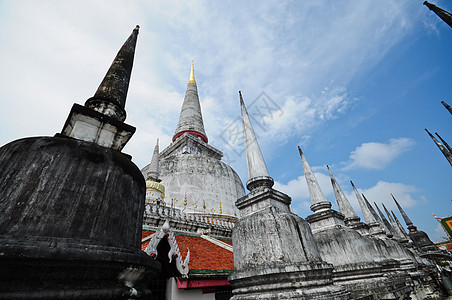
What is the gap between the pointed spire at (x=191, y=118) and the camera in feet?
90.6

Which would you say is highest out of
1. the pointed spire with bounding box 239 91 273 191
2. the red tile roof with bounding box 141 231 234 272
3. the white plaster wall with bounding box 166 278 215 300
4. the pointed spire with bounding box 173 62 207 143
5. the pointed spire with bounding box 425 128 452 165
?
the pointed spire with bounding box 173 62 207 143

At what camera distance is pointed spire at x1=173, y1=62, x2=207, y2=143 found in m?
27.6

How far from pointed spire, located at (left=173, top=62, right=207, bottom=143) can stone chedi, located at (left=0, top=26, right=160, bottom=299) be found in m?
25.9

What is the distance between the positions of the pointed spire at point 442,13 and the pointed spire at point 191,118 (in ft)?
76.8

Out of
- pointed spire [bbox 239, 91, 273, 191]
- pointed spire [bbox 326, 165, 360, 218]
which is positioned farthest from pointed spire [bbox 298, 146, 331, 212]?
pointed spire [bbox 326, 165, 360, 218]

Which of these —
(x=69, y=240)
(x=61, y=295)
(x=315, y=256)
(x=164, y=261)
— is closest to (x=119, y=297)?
(x=61, y=295)

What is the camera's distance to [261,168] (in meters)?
3.96

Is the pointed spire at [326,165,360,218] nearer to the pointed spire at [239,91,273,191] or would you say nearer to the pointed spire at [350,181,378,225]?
the pointed spire at [350,181,378,225]

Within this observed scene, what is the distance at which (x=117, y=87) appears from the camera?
262cm

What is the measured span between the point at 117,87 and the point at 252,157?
264cm

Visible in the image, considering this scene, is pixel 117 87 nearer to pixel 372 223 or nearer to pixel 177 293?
pixel 177 293

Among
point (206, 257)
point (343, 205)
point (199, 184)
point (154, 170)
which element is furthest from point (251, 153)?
point (199, 184)

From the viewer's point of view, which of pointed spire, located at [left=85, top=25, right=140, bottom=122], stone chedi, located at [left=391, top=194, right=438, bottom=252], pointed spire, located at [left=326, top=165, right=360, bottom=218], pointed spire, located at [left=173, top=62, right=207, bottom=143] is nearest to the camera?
pointed spire, located at [left=85, top=25, right=140, bottom=122]

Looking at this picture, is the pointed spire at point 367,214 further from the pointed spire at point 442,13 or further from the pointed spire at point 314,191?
the pointed spire at point 442,13
